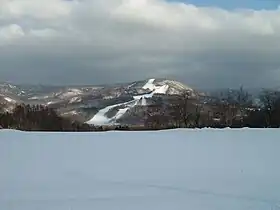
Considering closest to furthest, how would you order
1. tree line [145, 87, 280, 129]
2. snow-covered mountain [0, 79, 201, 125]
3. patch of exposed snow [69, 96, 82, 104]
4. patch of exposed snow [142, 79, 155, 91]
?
tree line [145, 87, 280, 129] < snow-covered mountain [0, 79, 201, 125] < patch of exposed snow [69, 96, 82, 104] < patch of exposed snow [142, 79, 155, 91]

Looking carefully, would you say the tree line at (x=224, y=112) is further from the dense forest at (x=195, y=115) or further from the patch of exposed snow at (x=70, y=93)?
the patch of exposed snow at (x=70, y=93)

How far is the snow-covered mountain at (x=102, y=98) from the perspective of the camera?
61.4m

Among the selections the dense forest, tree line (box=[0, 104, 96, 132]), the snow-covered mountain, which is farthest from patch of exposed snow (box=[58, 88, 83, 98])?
the dense forest

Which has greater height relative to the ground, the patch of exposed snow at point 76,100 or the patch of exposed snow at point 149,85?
the patch of exposed snow at point 149,85

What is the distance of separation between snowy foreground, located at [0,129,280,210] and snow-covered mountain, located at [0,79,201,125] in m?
33.3

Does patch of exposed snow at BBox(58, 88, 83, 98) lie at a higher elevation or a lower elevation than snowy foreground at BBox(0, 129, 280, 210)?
higher

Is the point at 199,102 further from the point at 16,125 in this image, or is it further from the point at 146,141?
the point at 146,141

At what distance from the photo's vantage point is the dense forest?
35.0 metres

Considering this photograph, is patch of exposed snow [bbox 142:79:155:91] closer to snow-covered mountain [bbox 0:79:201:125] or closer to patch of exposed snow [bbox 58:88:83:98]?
snow-covered mountain [bbox 0:79:201:125]

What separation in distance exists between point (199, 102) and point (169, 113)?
12.9ft

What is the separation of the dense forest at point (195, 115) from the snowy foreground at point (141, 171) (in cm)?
1540

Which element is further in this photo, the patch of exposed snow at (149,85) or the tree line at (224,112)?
the patch of exposed snow at (149,85)

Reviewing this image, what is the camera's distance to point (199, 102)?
144 ft

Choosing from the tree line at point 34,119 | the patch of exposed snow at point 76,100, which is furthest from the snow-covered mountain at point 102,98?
the tree line at point 34,119
